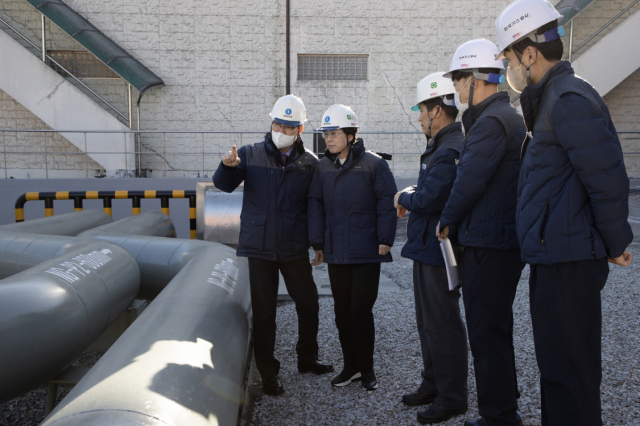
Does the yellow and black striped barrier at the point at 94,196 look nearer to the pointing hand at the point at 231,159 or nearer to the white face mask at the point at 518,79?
the pointing hand at the point at 231,159

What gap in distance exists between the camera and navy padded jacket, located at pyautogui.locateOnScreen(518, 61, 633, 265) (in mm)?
1999

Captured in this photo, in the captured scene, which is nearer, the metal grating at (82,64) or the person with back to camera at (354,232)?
the person with back to camera at (354,232)

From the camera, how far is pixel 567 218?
2.08m

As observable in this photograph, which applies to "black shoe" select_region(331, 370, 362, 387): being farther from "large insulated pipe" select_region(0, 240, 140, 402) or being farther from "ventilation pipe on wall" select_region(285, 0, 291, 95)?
"ventilation pipe on wall" select_region(285, 0, 291, 95)

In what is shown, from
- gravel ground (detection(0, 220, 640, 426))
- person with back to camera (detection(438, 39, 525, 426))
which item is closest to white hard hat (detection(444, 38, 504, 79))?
person with back to camera (detection(438, 39, 525, 426))

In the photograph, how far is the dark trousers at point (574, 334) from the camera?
2.09 metres

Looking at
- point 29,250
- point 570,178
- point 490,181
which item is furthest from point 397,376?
point 29,250

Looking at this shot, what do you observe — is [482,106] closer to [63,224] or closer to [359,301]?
Result: [359,301]

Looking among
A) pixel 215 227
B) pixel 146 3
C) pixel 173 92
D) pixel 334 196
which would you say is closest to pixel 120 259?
pixel 334 196

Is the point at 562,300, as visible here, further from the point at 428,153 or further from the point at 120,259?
the point at 120,259

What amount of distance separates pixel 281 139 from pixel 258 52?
9409 millimetres

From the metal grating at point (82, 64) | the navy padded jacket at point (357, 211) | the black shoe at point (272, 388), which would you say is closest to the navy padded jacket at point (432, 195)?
the navy padded jacket at point (357, 211)

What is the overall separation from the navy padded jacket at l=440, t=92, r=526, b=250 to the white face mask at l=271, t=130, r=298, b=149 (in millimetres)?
1349

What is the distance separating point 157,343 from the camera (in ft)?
7.48
